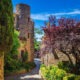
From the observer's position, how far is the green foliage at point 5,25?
11406mm

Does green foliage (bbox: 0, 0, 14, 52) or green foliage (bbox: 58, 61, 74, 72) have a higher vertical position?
green foliage (bbox: 0, 0, 14, 52)

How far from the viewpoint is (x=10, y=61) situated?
29.5 meters

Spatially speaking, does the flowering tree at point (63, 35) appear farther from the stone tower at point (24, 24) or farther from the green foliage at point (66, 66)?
the stone tower at point (24, 24)

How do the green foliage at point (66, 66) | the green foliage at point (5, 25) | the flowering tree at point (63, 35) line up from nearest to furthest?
1. the green foliage at point (5, 25)
2. the flowering tree at point (63, 35)
3. the green foliage at point (66, 66)

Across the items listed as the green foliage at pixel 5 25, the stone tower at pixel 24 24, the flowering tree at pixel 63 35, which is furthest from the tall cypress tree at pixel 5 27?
the stone tower at pixel 24 24

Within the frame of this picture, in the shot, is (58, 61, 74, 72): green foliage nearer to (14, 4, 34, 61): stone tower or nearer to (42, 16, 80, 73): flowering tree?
(42, 16, 80, 73): flowering tree

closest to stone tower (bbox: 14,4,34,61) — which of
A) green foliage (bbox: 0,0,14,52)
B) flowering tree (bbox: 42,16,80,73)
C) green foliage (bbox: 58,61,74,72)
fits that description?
green foliage (bbox: 58,61,74,72)

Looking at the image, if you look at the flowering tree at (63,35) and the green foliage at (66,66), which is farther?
the green foliage at (66,66)

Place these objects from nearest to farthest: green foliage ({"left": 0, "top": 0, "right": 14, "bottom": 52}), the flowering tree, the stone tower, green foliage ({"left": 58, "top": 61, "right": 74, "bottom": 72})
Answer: green foliage ({"left": 0, "top": 0, "right": 14, "bottom": 52}) < the flowering tree < green foliage ({"left": 58, "top": 61, "right": 74, "bottom": 72}) < the stone tower

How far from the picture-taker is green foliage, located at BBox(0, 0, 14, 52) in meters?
11.4

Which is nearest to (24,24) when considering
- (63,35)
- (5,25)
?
(63,35)

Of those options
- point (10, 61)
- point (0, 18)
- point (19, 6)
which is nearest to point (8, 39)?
point (0, 18)

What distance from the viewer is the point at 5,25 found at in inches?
456

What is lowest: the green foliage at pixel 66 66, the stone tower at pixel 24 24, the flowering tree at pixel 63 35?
the green foliage at pixel 66 66
